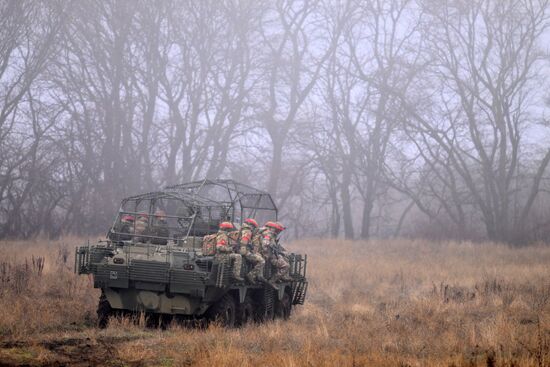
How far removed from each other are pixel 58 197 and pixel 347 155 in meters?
14.3

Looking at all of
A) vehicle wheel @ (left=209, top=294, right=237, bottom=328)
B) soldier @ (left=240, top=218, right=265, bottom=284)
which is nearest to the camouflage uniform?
soldier @ (left=240, top=218, right=265, bottom=284)

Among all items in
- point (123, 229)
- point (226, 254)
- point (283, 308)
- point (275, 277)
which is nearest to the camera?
point (226, 254)

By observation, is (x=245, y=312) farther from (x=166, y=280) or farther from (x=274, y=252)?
(x=166, y=280)

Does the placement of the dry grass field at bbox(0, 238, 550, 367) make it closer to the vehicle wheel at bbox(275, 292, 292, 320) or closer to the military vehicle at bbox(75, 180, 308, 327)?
the vehicle wheel at bbox(275, 292, 292, 320)

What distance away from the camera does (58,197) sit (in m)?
34.2

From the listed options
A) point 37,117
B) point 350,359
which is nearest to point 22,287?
point 350,359

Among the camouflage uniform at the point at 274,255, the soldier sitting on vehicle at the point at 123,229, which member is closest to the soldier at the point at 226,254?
the camouflage uniform at the point at 274,255

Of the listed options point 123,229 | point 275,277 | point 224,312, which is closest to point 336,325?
point 275,277

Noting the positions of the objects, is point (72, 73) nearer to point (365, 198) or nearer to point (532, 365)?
point (365, 198)

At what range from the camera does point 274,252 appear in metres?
14.9

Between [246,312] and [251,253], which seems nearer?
[251,253]

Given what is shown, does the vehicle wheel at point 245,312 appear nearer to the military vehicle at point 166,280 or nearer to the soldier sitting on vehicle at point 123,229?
the military vehicle at point 166,280

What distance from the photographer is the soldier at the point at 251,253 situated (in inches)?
551

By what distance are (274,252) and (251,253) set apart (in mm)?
936
